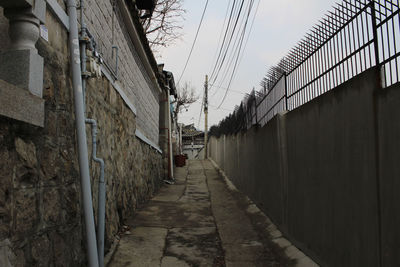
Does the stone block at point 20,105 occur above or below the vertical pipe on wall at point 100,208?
above

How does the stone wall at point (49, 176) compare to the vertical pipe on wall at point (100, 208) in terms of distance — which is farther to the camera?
the vertical pipe on wall at point (100, 208)

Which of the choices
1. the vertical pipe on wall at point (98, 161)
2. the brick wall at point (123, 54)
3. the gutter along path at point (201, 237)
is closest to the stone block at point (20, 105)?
the vertical pipe on wall at point (98, 161)

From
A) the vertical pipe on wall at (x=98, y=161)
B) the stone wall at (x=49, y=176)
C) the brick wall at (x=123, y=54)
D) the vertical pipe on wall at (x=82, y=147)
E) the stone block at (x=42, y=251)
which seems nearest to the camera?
the stone wall at (x=49, y=176)

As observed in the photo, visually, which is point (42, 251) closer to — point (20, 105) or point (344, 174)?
point (20, 105)

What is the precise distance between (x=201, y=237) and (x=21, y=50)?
3.84 m

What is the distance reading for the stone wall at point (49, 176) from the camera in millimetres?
2043

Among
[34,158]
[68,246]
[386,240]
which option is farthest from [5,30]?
[386,240]

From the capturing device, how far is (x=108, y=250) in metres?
4.11

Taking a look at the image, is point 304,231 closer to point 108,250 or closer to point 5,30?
point 108,250

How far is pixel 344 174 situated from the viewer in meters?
3.05

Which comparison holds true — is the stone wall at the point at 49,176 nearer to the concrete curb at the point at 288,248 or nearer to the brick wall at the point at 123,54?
the brick wall at the point at 123,54

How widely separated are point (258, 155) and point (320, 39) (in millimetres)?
3494

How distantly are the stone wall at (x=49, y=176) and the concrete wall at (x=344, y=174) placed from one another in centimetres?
235

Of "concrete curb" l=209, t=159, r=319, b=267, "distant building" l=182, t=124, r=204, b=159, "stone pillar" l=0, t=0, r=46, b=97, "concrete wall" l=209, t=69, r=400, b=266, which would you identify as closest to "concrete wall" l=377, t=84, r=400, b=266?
"concrete wall" l=209, t=69, r=400, b=266
